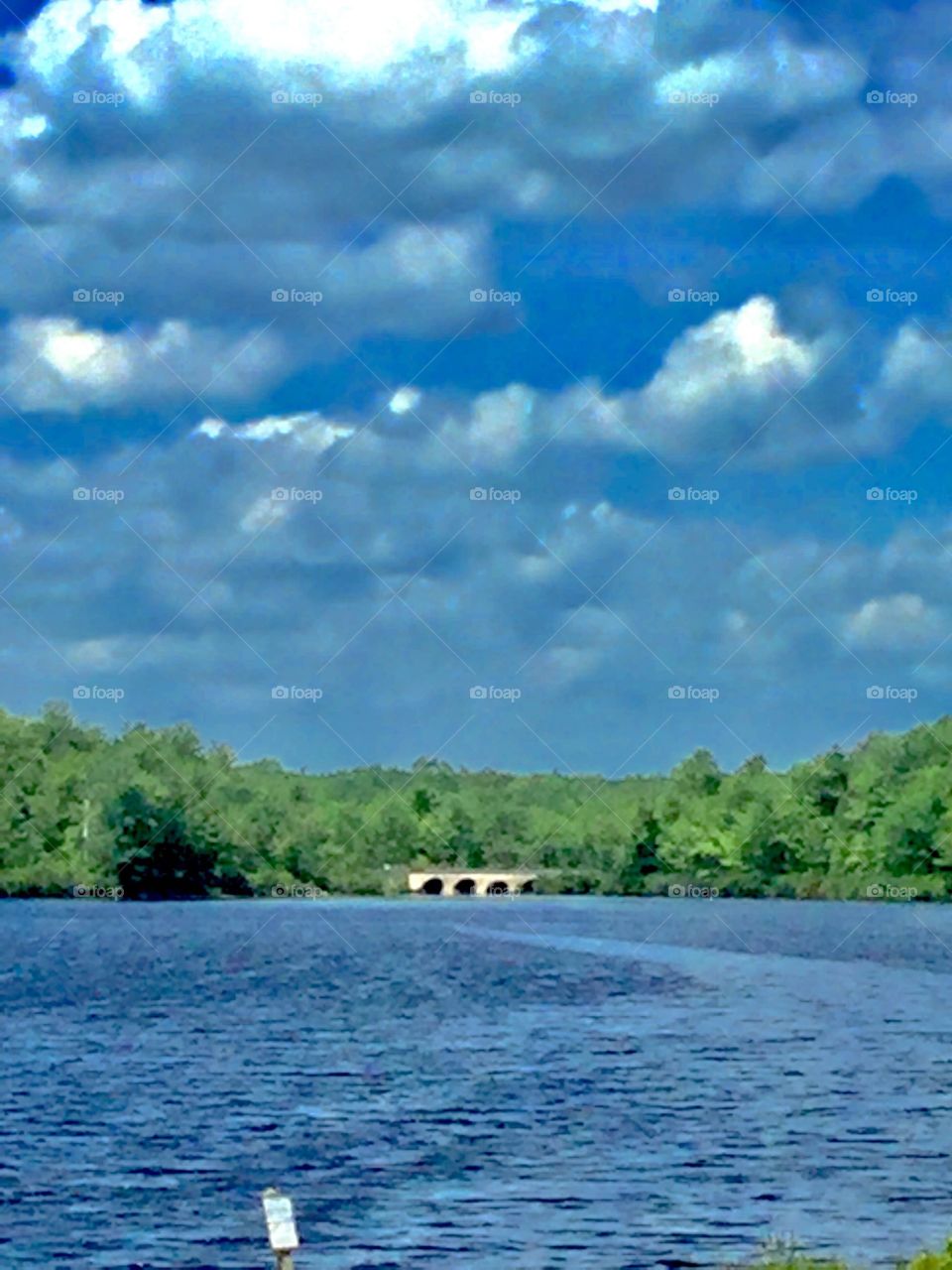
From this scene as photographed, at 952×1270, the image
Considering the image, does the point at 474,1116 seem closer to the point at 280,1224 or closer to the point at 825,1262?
the point at 825,1262

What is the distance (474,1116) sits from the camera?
53.5 metres

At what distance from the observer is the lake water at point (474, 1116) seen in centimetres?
3875

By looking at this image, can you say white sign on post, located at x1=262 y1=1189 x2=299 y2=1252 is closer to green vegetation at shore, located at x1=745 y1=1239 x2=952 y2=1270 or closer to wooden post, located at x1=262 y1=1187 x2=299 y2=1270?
wooden post, located at x1=262 y1=1187 x2=299 y2=1270

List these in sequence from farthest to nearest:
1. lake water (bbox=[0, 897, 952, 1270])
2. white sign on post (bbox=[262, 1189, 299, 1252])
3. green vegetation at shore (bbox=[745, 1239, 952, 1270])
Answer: lake water (bbox=[0, 897, 952, 1270]), green vegetation at shore (bbox=[745, 1239, 952, 1270]), white sign on post (bbox=[262, 1189, 299, 1252])

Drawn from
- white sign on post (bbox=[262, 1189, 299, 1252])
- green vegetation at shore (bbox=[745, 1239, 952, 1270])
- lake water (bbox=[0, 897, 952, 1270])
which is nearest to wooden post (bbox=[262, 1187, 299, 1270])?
white sign on post (bbox=[262, 1189, 299, 1252])

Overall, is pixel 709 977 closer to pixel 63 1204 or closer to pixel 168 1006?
pixel 168 1006

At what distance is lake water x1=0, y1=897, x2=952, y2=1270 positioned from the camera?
127 ft

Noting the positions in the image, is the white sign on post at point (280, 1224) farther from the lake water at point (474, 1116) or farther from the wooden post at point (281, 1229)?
the lake water at point (474, 1116)

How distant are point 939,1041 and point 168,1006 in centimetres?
3646

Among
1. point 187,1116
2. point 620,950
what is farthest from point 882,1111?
point 620,950

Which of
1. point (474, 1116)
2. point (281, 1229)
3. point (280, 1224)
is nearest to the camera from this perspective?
point (281, 1229)

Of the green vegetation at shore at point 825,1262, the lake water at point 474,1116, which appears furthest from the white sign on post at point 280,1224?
the lake water at point 474,1116

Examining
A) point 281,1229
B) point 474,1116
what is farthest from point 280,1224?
point 474,1116

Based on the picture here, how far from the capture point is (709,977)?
10956cm
